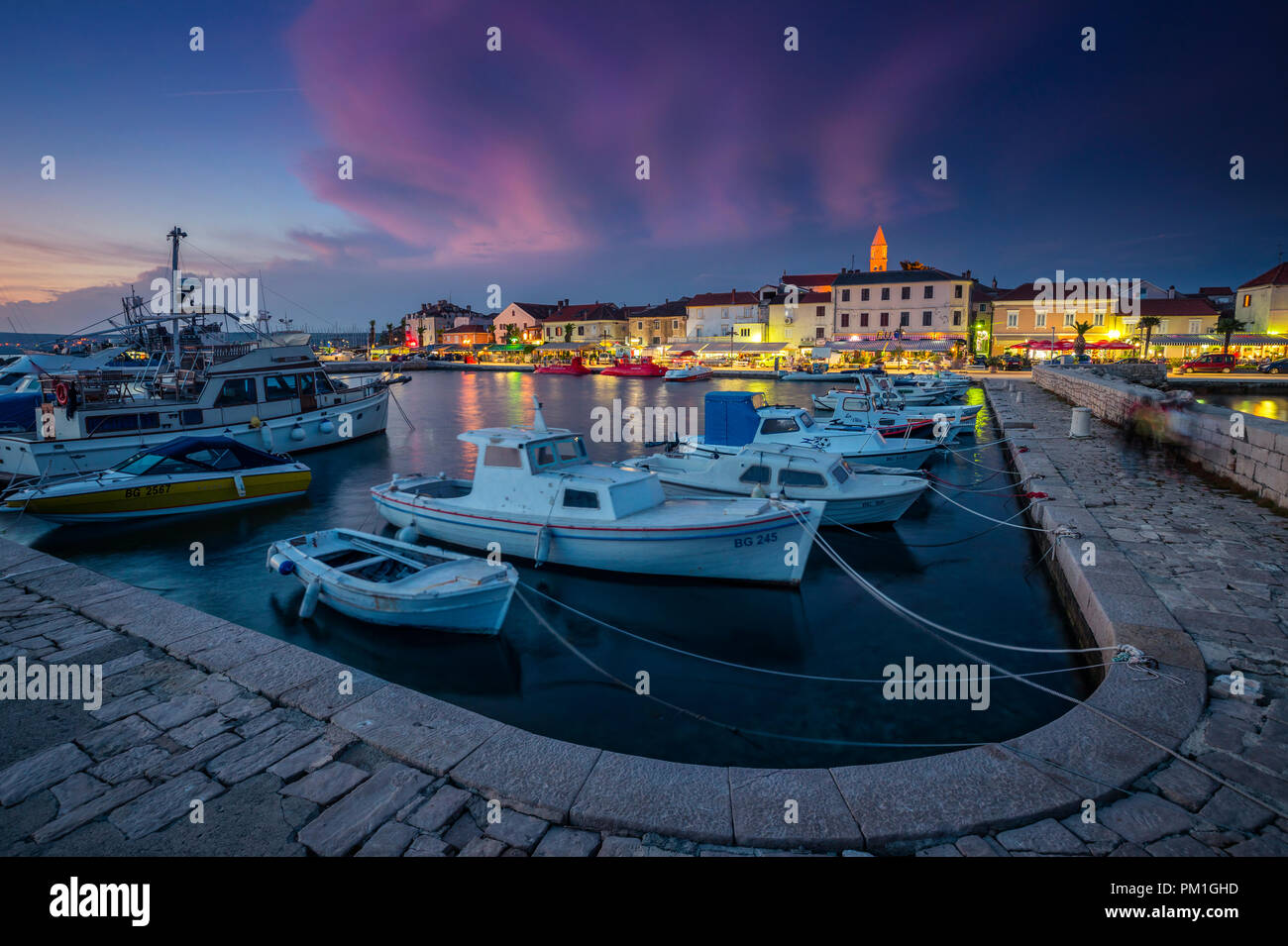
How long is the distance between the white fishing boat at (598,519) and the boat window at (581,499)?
0.02 metres

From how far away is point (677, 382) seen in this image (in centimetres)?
6712

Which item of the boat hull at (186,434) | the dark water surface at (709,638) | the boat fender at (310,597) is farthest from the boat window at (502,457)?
the boat hull at (186,434)

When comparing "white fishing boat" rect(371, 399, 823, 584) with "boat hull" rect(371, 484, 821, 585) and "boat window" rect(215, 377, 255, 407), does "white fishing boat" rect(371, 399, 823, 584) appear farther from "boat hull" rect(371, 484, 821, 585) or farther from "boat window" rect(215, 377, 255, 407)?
"boat window" rect(215, 377, 255, 407)

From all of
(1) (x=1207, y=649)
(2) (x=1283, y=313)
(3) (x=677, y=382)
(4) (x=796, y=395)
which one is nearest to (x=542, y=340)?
(3) (x=677, y=382)

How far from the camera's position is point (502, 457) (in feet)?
42.0

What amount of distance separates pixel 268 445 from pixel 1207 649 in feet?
95.5

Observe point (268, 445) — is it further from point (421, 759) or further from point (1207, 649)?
point (1207, 649)

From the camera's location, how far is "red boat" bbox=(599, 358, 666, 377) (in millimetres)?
74938

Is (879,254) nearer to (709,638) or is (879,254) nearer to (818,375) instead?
(818,375)

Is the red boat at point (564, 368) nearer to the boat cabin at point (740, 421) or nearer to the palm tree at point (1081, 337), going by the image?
the palm tree at point (1081, 337)

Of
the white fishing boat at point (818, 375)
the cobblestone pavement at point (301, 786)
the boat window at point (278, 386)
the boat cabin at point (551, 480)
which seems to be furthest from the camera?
the white fishing boat at point (818, 375)

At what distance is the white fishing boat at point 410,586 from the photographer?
9.13m

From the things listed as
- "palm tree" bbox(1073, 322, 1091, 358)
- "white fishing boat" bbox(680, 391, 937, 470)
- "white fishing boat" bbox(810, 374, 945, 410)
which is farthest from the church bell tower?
"white fishing boat" bbox(680, 391, 937, 470)
